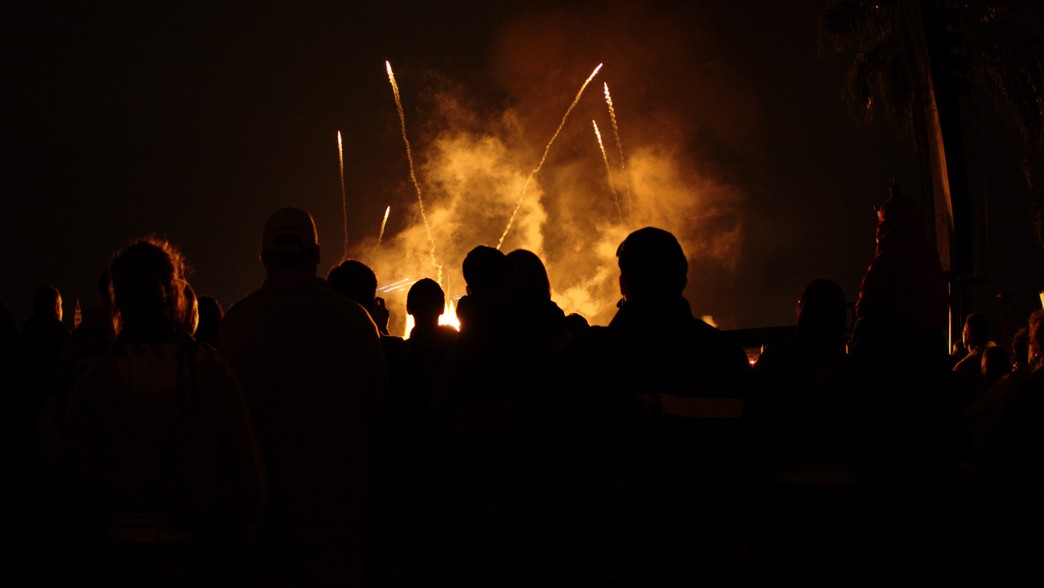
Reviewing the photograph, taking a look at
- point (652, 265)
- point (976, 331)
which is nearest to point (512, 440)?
point (652, 265)

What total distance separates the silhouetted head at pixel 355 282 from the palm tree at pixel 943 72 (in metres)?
6.27

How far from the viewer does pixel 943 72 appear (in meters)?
9.00

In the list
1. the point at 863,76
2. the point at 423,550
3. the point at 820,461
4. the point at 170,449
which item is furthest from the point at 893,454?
the point at 863,76

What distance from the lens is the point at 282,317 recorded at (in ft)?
13.0

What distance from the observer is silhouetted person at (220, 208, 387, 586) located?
3789mm

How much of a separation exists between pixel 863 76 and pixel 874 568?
17089 millimetres

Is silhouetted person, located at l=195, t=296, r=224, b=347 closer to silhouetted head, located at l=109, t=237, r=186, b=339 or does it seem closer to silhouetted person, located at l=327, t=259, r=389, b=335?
silhouetted person, located at l=327, t=259, r=389, b=335

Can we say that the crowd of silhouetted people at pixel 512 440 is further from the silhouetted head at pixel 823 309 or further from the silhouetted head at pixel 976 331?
the silhouetted head at pixel 976 331

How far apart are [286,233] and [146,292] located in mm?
911

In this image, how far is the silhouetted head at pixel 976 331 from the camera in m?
8.20

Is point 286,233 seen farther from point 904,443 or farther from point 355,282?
point 904,443

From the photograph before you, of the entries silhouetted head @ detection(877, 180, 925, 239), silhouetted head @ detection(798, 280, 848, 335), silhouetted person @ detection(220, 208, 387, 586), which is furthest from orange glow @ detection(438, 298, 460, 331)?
silhouetted head @ detection(877, 180, 925, 239)

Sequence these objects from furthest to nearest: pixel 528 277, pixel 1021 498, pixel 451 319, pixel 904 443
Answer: pixel 451 319 → pixel 1021 498 → pixel 528 277 → pixel 904 443

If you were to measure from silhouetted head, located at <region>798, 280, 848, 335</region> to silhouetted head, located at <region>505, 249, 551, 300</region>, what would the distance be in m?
1.38
